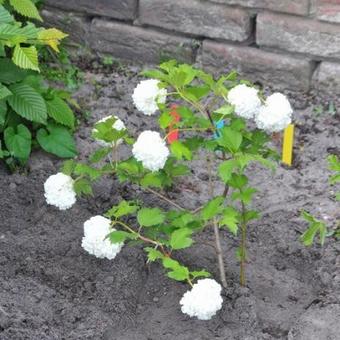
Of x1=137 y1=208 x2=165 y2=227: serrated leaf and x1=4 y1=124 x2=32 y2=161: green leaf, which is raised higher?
x1=137 y1=208 x2=165 y2=227: serrated leaf

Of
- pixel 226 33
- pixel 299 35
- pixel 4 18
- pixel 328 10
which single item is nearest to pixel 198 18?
pixel 226 33

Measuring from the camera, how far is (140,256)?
120 inches

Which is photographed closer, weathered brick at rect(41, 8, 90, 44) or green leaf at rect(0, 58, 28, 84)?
green leaf at rect(0, 58, 28, 84)

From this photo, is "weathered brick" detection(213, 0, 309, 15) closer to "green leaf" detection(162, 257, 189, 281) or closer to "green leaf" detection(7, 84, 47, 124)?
"green leaf" detection(7, 84, 47, 124)

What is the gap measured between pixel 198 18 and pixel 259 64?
345 mm

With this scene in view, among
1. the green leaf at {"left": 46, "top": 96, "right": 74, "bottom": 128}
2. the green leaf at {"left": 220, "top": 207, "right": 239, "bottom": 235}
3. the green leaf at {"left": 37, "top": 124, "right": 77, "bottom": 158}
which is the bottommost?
the green leaf at {"left": 37, "top": 124, "right": 77, "bottom": 158}

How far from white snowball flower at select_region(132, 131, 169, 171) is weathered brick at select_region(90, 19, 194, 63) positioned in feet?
5.59

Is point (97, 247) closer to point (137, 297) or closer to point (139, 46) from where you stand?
point (137, 297)

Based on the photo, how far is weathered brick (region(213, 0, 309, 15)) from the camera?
3.77m

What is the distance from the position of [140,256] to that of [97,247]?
435 mm

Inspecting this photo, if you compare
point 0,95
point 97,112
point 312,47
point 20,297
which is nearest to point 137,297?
point 20,297

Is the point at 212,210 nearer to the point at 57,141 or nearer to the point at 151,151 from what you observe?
the point at 151,151

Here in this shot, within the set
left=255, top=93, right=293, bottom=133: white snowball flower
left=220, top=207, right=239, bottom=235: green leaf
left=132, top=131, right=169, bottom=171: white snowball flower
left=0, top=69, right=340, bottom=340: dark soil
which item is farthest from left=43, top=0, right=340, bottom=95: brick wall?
left=132, top=131, right=169, bottom=171: white snowball flower

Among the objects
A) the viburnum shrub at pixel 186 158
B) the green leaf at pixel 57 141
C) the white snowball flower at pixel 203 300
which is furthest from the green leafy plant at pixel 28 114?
the white snowball flower at pixel 203 300
